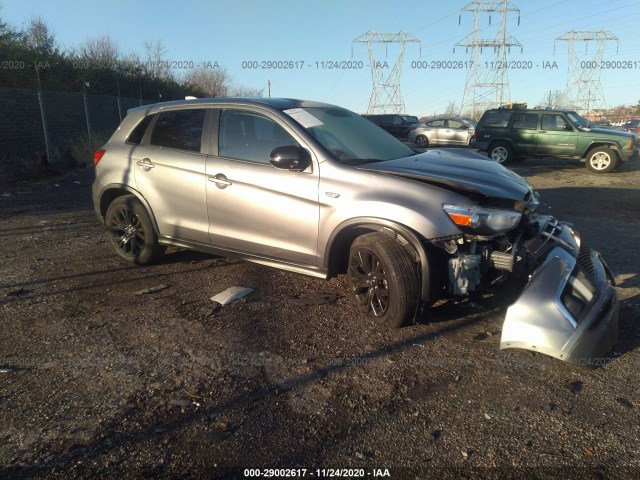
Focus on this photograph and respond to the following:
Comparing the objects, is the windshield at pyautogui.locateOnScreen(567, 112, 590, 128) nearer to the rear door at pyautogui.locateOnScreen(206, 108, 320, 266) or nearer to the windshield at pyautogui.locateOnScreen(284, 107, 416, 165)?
the windshield at pyautogui.locateOnScreen(284, 107, 416, 165)

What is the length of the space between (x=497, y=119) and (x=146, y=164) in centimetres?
1280

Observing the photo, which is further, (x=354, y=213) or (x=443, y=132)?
(x=443, y=132)

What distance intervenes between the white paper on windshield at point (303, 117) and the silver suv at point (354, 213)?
0.05 feet

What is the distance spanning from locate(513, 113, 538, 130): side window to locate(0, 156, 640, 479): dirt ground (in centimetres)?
1055

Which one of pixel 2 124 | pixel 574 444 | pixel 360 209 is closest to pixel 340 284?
pixel 360 209

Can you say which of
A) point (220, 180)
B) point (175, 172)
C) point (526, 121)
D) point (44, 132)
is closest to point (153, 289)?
point (175, 172)

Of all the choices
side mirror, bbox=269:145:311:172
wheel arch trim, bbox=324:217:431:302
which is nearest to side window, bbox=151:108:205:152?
side mirror, bbox=269:145:311:172

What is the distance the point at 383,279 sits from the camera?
360 centimetres

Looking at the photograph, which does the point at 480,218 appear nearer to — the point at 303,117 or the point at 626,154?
the point at 303,117

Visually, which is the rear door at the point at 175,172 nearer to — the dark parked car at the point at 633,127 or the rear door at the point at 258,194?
the rear door at the point at 258,194

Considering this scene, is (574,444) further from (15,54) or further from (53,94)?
(15,54)

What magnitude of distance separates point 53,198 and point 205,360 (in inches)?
307

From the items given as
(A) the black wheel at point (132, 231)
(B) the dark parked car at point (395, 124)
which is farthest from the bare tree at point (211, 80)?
(A) the black wheel at point (132, 231)

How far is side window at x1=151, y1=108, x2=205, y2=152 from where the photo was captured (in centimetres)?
460
